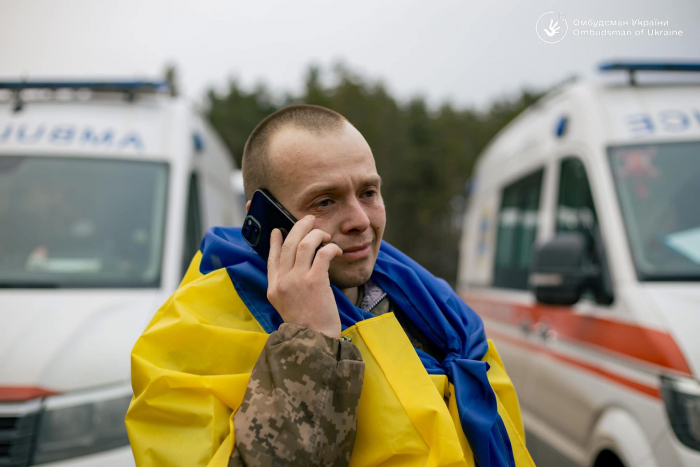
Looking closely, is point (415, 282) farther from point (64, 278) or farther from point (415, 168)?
point (415, 168)

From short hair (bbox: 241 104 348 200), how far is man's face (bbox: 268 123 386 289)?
0.02 m

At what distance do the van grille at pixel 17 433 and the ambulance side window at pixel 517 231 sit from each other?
3.62m

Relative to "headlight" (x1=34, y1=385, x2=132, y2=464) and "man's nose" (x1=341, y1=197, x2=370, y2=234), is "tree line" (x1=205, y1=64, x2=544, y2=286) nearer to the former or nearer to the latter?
"headlight" (x1=34, y1=385, x2=132, y2=464)

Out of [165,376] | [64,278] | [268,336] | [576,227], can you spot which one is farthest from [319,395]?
[576,227]

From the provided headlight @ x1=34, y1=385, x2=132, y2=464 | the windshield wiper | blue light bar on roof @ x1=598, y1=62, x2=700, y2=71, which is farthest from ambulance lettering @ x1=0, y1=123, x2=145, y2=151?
blue light bar on roof @ x1=598, y1=62, x2=700, y2=71

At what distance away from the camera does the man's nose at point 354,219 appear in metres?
1.63

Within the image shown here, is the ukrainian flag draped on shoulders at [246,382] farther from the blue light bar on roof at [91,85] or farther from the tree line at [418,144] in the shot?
the tree line at [418,144]

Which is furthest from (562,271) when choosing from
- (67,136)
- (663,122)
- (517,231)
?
(67,136)

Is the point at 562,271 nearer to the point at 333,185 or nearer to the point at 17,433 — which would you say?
the point at 333,185

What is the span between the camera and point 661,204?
3350 millimetres

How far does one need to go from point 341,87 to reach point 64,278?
3197 centimetres

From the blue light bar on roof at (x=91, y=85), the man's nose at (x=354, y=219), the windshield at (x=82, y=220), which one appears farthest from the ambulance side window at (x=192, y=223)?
the man's nose at (x=354, y=219)

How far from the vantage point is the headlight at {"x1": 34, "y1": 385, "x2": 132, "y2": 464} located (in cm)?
245

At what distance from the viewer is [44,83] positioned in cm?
404
